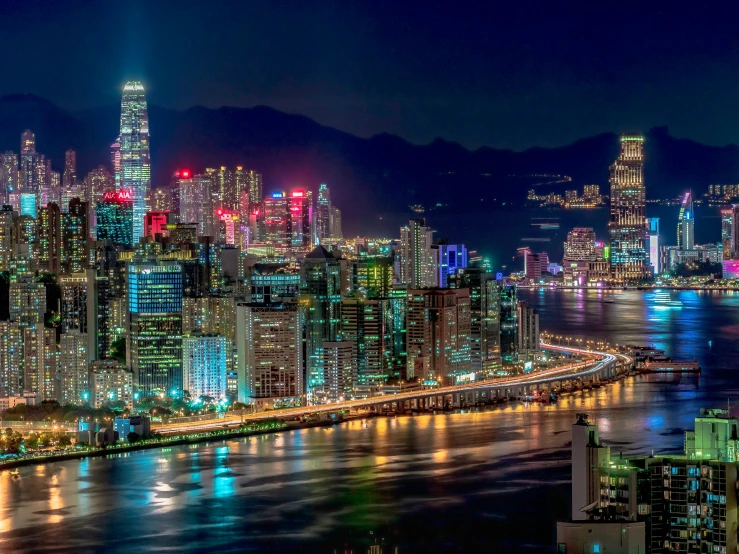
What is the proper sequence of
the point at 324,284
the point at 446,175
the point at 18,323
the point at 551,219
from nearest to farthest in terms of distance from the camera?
1. the point at 18,323
2. the point at 324,284
3. the point at 446,175
4. the point at 551,219

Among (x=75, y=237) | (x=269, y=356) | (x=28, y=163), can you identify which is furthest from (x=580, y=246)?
(x=269, y=356)

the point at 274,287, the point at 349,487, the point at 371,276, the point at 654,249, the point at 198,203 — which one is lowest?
the point at 349,487

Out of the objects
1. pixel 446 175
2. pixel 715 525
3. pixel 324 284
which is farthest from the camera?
pixel 446 175

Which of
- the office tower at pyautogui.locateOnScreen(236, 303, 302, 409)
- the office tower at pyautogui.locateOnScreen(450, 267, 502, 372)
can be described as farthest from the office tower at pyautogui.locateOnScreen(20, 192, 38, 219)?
the office tower at pyautogui.locateOnScreen(236, 303, 302, 409)

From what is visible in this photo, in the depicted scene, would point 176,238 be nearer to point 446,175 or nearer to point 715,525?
point 446,175

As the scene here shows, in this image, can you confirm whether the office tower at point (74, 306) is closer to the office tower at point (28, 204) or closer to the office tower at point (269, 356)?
the office tower at point (269, 356)

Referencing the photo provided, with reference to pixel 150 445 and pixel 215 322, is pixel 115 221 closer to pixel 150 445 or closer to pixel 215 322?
pixel 215 322

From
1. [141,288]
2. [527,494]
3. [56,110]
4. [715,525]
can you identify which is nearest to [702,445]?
[715,525]
